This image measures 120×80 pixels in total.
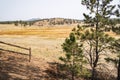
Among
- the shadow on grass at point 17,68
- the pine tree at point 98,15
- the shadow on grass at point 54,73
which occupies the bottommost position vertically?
the shadow on grass at point 54,73

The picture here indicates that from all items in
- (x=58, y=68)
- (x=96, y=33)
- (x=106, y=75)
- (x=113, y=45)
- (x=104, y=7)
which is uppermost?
(x=104, y=7)

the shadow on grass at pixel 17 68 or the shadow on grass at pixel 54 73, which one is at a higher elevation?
the shadow on grass at pixel 17 68

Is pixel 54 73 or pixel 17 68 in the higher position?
pixel 17 68

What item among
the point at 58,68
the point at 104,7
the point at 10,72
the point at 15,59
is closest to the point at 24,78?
the point at 10,72

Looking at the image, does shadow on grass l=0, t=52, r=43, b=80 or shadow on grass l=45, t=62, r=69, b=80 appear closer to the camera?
shadow on grass l=0, t=52, r=43, b=80

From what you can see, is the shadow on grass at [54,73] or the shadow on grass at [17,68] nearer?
the shadow on grass at [17,68]

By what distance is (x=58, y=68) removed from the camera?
26891 millimetres

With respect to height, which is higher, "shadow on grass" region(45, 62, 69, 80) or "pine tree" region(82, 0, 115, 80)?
"pine tree" region(82, 0, 115, 80)

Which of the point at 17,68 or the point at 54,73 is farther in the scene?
the point at 54,73

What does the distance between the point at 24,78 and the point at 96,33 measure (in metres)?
8.96

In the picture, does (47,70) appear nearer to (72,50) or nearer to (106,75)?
(72,50)

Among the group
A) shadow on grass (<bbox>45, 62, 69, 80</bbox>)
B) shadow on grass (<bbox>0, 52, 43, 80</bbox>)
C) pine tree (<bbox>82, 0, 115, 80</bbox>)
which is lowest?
shadow on grass (<bbox>45, 62, 69, 80</bbox>)

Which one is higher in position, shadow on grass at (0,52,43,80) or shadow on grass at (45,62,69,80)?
shadow on grass at (0,52,43,80)

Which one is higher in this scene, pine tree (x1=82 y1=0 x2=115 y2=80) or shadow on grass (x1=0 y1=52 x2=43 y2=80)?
pine tree (x1=82 y1=0 x2=115 y2=80)
